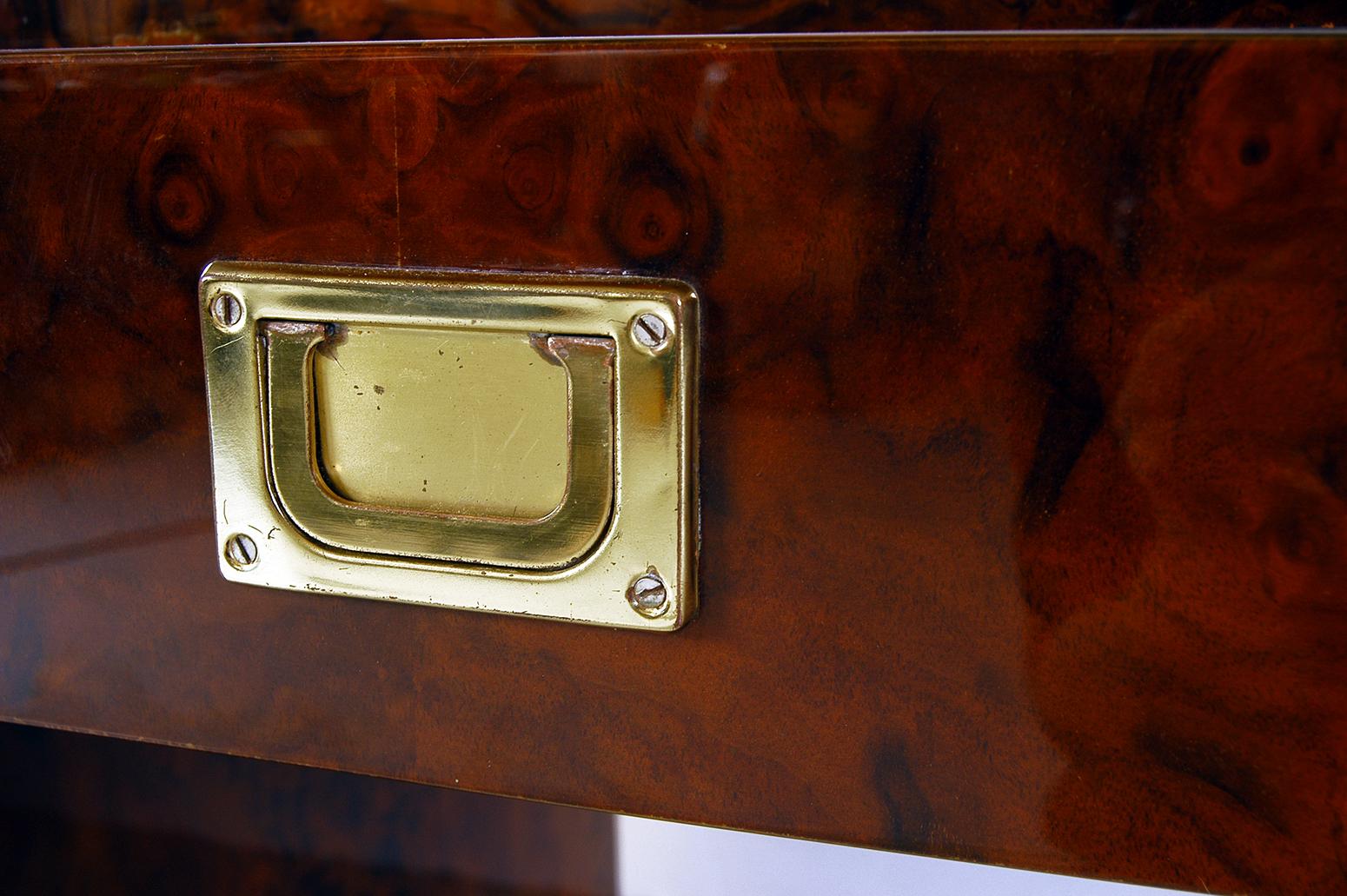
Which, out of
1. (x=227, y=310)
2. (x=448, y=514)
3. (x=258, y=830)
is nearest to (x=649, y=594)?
(x=448, y=514)

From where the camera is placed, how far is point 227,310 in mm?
374

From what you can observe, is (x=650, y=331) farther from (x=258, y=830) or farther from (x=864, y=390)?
(x=258, y=830)

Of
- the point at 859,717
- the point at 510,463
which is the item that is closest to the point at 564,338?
the point at 510,463

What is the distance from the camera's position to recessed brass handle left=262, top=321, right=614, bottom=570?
34 cm

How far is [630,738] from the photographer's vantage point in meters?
0.38

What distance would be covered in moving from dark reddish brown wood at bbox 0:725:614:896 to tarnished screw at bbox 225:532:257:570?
1.06 feet

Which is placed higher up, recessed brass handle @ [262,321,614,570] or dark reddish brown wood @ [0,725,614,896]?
recessed brass handle @ [262,321,614,570]

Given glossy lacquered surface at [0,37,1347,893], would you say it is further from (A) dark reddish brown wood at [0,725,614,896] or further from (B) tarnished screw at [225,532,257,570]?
(A) dark reddish brown wood at [0,725,614,896]

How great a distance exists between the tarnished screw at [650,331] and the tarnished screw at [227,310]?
141 mm

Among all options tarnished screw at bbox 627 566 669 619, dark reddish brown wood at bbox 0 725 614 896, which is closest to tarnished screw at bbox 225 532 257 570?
tarnished screw at bbox 627 566 669 619

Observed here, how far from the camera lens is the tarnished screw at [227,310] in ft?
1.22

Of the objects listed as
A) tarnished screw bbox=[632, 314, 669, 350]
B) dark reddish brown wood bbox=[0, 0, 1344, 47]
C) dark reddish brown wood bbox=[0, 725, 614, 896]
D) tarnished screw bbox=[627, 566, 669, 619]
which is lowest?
dark reddish brown wood bbox=[0, 725, 614, 896]

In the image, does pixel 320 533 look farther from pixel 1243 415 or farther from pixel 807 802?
pixel 1243 415

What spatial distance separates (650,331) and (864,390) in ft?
0.22
